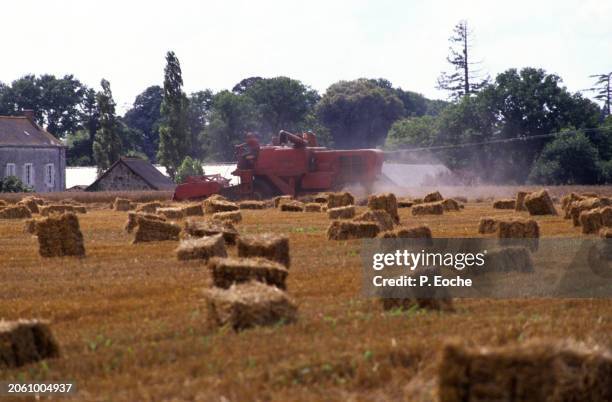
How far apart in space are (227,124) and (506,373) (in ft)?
444

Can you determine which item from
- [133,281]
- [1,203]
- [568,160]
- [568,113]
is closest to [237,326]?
[133,281]

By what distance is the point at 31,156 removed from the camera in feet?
313

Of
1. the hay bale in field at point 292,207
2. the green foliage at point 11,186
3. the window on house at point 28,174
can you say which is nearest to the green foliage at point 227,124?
the window on house at point 28,174

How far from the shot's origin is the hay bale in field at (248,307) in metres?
11.6

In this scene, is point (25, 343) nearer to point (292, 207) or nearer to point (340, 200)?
point (340, 200)

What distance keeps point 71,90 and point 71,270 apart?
13013 cm

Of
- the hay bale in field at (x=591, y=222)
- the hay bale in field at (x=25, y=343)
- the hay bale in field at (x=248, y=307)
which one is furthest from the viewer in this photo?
the hay bale in field at (x=591, y=222)

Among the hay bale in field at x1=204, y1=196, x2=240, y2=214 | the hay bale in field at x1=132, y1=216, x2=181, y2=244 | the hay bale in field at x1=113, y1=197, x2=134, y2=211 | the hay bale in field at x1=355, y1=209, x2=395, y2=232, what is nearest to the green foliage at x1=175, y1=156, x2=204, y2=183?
the hay bale in field at x1=113, y1=197, x2=134, y2=211

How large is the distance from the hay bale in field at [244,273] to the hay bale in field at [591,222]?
13.1 m

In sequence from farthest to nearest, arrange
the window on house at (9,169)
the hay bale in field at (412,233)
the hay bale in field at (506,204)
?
1. the window on house at (9,169)
2. the hay bale in field at (506,204)
3. the hay bale in field at (412,233)

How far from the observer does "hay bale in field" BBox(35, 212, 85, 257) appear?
857 inches

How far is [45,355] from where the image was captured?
10.7 meters

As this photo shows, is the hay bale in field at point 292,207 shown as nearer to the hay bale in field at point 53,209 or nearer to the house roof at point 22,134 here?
the hay bale in field at point 53,209

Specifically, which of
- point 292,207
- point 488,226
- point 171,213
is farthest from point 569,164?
point 488,226
